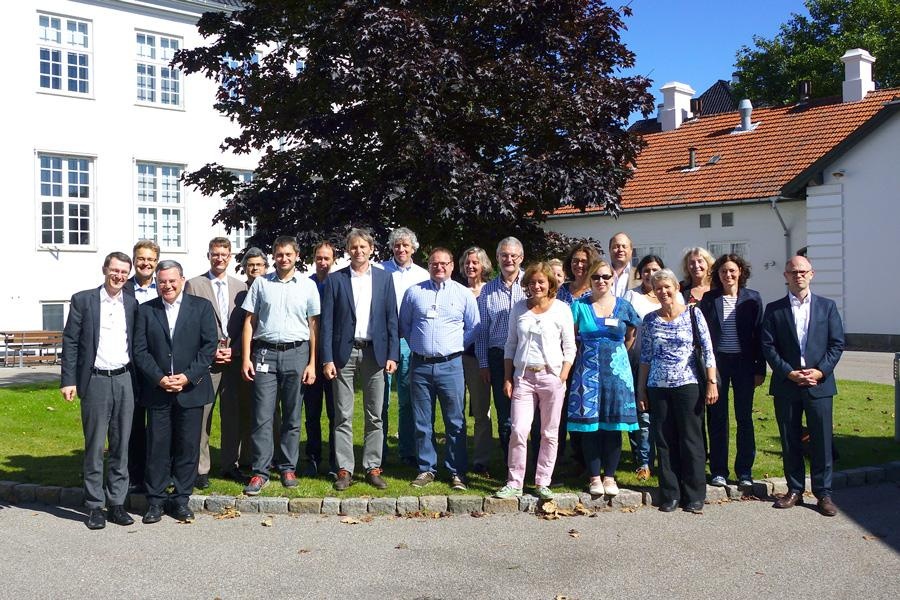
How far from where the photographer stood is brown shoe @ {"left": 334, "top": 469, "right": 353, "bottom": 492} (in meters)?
8.15

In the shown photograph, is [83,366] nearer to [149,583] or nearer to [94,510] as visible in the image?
[94,510]

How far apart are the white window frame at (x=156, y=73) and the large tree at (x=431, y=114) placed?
47.8 ft

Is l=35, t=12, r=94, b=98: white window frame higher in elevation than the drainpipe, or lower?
higher

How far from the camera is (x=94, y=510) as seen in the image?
290 inches

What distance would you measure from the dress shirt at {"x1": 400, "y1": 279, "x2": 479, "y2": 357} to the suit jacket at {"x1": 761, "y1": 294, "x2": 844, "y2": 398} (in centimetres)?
251

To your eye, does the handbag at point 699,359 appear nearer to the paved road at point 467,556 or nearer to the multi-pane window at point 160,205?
the paved road at point 467,556

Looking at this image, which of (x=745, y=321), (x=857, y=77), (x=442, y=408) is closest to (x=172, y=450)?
(x=442, y=408)

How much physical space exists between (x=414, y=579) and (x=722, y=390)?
3612 mm

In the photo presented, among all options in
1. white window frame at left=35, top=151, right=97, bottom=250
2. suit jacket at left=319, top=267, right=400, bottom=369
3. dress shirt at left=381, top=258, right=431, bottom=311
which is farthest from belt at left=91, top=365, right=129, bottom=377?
white window frame at left=35, top=151, right=97, bottom=250

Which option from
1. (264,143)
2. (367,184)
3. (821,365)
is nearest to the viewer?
(821,365)

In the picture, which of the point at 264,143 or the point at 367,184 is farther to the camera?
the point at 264,143

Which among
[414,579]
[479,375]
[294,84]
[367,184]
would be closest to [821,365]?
[479,375]

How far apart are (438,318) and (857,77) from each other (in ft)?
90.4

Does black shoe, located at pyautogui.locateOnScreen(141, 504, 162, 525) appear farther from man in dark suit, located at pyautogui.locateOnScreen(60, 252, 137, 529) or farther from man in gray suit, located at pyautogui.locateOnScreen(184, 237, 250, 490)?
man in gray suit, located at pyautogui.locateOnScreen(184, 237, 250, 490)
